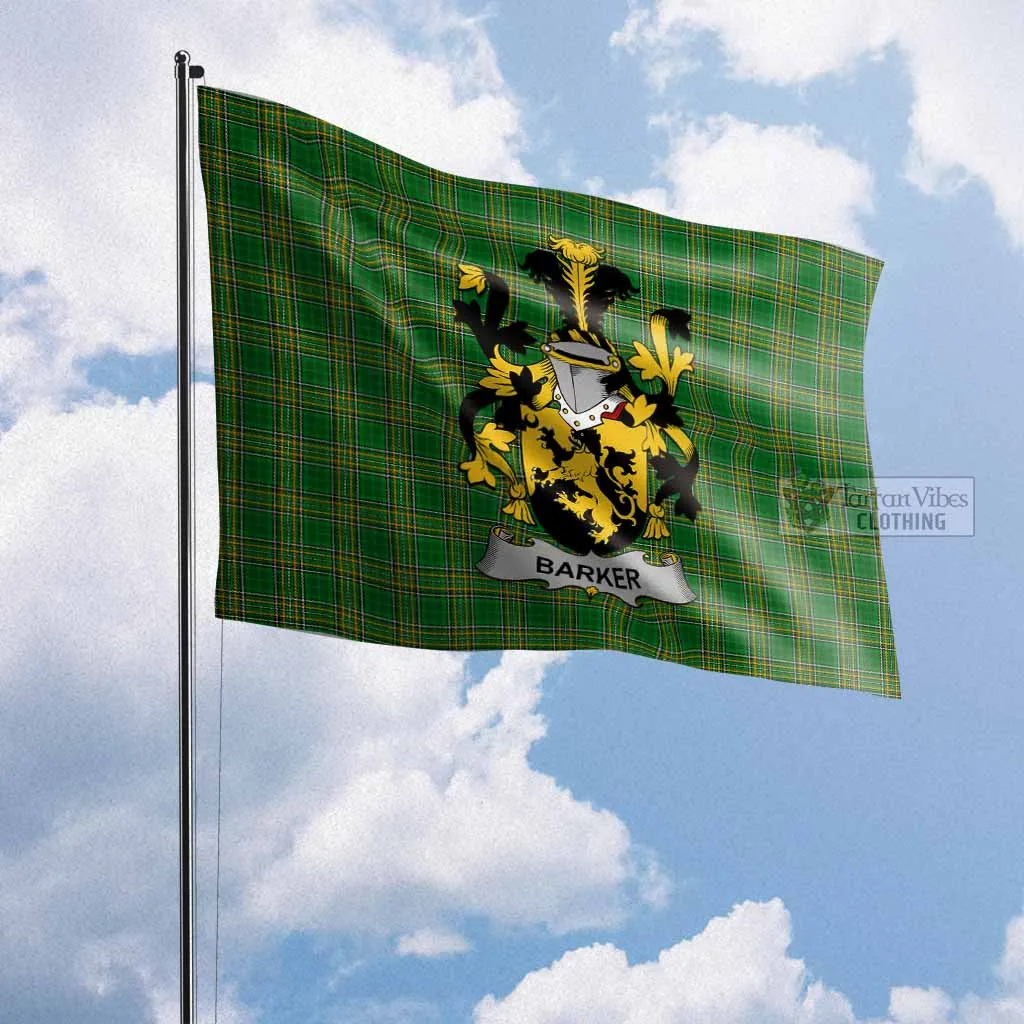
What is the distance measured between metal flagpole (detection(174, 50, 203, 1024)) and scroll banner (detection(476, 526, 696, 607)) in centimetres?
122

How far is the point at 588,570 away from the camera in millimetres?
5598

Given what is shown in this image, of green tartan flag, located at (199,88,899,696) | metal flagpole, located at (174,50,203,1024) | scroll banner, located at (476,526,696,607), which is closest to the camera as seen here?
metal flagpole, located at (174,50,203,1024)

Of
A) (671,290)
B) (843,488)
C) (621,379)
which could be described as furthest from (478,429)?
(843,488)

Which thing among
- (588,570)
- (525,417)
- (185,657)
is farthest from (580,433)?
(185,657)

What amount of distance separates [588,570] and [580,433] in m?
0.52

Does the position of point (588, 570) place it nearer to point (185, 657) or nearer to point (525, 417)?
point (525, 417)

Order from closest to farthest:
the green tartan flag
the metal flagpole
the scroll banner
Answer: the metal flagpole, the green tartan flag, the scroll banner

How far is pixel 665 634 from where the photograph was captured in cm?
565

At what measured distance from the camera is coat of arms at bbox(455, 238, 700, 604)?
555 cm

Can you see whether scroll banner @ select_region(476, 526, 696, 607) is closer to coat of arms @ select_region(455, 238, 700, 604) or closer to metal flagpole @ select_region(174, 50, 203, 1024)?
coat of arms @ select_region(455, 238, 700, 604)

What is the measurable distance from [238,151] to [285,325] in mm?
595

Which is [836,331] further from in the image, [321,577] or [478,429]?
[321,577]

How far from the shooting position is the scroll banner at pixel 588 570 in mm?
5480

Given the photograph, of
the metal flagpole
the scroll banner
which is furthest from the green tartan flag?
the metal flagpole
